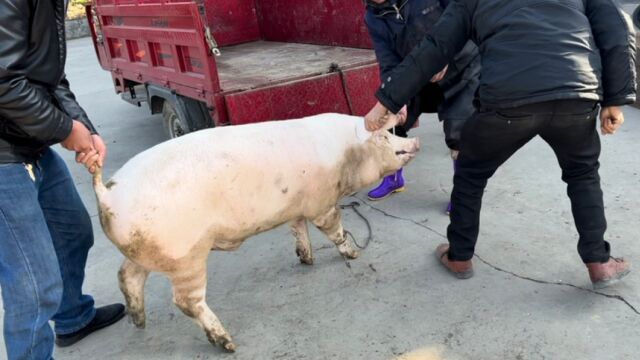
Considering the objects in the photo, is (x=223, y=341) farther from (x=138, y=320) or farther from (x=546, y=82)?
(x=546, y=82)

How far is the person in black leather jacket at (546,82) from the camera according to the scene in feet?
7.59

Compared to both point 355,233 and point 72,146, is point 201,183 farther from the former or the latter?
point 355,233

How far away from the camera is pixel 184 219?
230 centimetres

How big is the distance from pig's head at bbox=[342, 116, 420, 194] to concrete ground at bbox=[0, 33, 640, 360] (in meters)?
0.57

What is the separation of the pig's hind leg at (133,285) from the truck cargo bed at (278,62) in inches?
55.4

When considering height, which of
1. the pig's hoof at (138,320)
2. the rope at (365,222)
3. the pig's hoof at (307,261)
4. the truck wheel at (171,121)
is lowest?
the rope at (365,222)

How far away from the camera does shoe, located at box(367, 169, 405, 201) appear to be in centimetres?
414

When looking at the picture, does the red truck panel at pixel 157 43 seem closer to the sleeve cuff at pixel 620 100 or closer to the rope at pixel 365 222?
the rope at pixel 365 222

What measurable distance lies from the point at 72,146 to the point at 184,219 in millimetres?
525

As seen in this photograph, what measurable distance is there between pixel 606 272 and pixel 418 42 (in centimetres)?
159

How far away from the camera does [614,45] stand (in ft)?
7.72

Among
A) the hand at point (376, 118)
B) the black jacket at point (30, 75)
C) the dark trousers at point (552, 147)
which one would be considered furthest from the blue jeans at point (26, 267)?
the dark trousers at point (552, 147)

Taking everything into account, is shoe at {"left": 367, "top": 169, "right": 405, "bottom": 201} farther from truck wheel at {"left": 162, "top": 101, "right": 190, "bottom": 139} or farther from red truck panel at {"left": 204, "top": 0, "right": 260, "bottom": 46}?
red truck panel at {"left": 204, "top": 0, "right": 260, "bottom": 46}

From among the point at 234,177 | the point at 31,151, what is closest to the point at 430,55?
the point at 234,177
